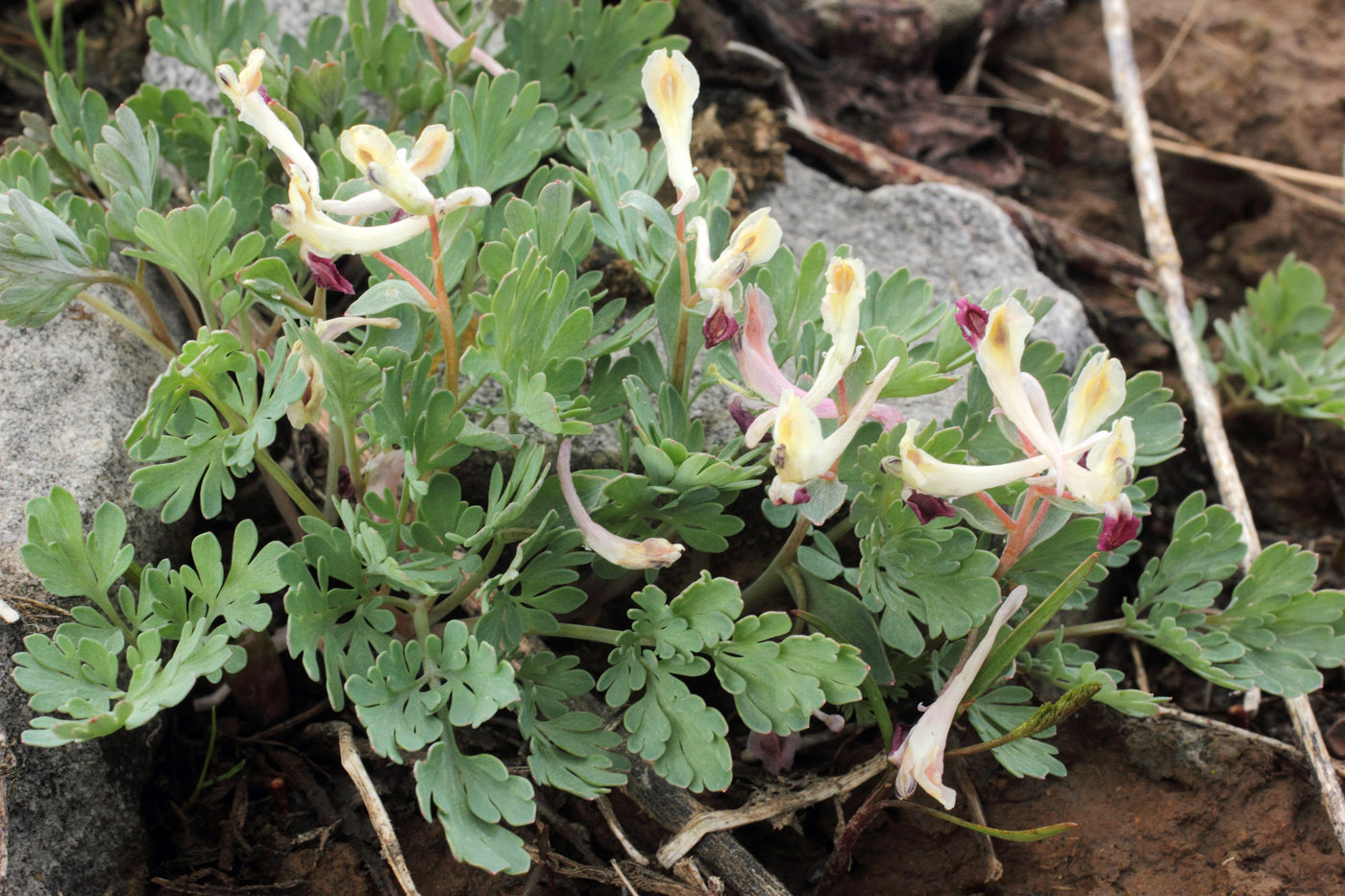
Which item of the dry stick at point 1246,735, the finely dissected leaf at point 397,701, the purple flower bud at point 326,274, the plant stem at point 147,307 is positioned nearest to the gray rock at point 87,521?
the plant stem at point 147,307

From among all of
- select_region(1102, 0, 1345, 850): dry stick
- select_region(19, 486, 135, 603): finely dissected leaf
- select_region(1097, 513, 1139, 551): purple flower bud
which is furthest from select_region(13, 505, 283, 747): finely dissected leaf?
select_region(1102, 0, 1345, 850): dry stick

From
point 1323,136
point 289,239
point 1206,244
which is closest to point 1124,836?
point 289,239

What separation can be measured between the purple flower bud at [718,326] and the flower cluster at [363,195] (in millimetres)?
378

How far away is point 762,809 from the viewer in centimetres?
181

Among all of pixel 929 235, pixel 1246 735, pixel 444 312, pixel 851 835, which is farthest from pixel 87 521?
pixel 1246 735

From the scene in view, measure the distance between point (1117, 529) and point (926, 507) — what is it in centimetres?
27

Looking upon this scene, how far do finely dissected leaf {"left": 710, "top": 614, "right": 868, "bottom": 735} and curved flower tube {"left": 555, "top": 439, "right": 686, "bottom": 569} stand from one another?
16 centimetres

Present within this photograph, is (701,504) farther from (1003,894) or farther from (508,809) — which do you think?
(1003,894)

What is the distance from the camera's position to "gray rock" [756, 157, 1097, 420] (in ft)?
8.31

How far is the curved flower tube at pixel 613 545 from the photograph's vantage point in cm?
158

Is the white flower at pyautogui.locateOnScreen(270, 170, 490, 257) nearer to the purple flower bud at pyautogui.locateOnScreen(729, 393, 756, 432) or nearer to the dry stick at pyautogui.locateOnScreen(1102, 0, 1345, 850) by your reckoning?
the purple flower bud at pyautogui.locateOnScreen(729, 393, 756, 432)

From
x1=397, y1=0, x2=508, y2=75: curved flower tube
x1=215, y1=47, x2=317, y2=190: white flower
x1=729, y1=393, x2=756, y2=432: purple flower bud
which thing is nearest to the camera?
x1=215, y1=47, x2=317, y2=190: white flower

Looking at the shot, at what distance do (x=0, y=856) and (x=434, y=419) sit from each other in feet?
3.10

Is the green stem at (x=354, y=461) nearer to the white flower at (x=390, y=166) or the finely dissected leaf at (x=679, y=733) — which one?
the white flower at (x=390, y=166)
